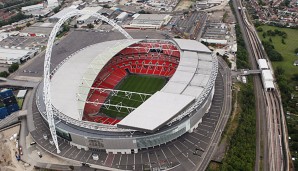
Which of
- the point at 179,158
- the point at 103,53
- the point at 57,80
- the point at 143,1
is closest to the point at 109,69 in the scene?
the point at 103,53

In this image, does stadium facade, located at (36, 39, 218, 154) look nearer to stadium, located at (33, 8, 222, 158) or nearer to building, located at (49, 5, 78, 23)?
stadium, located at (33, 8, 222, 158)

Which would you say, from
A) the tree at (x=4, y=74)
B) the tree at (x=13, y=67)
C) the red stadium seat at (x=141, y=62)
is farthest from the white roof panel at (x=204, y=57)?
the tree at (x=4, y=74)

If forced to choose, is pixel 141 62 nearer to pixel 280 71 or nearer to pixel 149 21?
pixel 280 71

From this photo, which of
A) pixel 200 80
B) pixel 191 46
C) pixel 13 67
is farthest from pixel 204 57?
pixel 13 67

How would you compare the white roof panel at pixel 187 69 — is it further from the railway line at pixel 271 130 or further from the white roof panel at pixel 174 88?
the railway line at pixel 271 130

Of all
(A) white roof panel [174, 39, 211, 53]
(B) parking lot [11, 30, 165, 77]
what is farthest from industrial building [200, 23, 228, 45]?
(A) white roof panel [174, 39, 211, 53]

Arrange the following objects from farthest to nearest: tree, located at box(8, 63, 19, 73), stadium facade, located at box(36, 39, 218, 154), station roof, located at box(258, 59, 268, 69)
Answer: tree, located at box(8, 63, 19, 73) < station roof, located at box(258, 59, 268, 69) < stadium facade, located at box(36, 39, 218, 154)

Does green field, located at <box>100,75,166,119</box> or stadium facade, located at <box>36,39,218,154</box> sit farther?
green field, located at <box>100,75,166,119</box>
